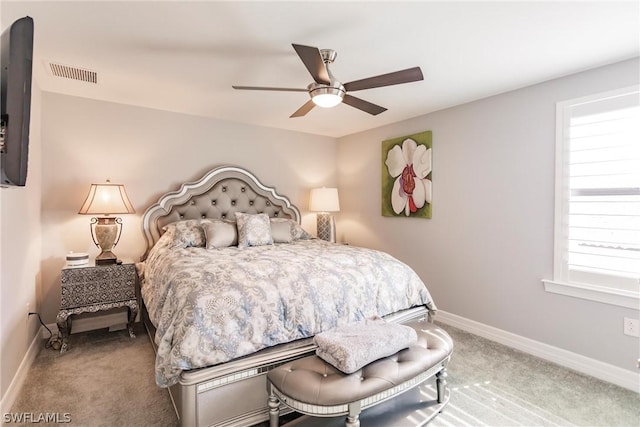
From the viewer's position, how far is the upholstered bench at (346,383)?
56.9 inches

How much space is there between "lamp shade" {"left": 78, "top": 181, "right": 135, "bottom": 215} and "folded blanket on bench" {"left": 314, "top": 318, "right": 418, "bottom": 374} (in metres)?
2.32

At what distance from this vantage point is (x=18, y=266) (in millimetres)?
2197

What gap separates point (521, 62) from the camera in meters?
2.30

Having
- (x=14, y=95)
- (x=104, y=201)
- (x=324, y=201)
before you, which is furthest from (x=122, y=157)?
(x=324, y=201)

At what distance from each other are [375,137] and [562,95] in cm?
206

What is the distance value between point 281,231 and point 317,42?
78.3 inches

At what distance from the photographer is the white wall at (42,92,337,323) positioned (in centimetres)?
296

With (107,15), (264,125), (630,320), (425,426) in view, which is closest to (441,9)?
(107,15)

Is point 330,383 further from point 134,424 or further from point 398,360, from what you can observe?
point 134,424

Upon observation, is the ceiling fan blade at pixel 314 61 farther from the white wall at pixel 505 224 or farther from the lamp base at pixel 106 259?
the lamp base at pixel 106 259

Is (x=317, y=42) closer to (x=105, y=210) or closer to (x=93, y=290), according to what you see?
(x=105, y=210)

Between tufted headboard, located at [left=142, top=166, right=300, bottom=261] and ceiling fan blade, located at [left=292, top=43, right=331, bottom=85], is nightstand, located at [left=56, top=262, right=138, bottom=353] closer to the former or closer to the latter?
tufted headboard, located at [left=142, top=166, right=300, bottom=261]

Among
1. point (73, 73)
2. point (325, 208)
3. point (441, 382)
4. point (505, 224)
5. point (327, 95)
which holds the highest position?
point (73, 73)

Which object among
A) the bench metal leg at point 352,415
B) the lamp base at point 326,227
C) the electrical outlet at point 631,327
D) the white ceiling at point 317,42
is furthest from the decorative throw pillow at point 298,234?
the electrical outlet at point 631,327
